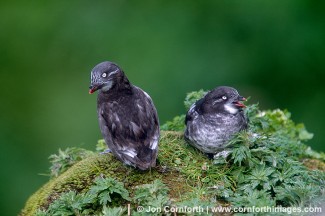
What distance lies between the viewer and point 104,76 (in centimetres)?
726

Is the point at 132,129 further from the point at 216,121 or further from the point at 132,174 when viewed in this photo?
the point at 216,121

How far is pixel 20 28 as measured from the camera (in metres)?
13.3

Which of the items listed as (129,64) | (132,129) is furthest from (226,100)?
(129,64)

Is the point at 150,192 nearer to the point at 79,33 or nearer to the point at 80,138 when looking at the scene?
the point at 80,138

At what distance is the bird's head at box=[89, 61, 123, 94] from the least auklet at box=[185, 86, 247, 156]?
38.4 inches

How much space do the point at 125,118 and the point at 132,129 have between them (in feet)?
0.53

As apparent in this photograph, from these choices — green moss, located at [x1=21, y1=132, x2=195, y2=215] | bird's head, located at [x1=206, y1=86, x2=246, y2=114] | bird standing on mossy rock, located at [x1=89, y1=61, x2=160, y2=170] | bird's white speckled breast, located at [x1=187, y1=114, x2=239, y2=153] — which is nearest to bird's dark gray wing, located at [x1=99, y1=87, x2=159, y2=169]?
bird standing on mossy rock, located at [x1=89, y1=61, x2=160, y2=170]

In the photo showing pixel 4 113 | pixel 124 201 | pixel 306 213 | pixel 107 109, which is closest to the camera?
pixel 306 213

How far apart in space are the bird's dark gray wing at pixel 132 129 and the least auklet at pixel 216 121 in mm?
454

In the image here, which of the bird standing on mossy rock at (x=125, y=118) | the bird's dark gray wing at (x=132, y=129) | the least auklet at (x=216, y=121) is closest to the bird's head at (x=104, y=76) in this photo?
the bird standing on mossy rock at (x=125, y=118)

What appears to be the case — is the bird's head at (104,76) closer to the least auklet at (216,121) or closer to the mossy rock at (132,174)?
the mossy rock at (132,174)

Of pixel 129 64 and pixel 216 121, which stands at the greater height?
pixel 129 64

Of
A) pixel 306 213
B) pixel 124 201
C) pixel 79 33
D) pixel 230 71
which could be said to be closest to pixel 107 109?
pixel 124 201

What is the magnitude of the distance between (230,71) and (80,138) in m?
3.00
